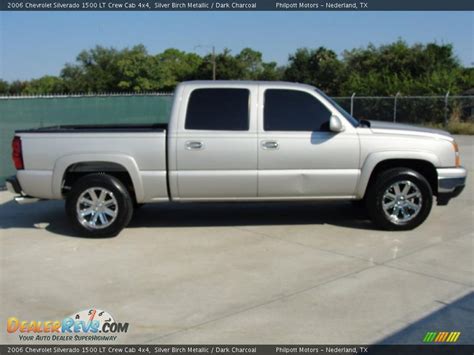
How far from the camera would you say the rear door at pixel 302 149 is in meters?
6.71

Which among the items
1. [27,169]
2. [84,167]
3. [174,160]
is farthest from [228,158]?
[27,169]

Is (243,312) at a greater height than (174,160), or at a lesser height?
lesser

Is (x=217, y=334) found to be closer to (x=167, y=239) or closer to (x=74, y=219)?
(x=167, y=239)

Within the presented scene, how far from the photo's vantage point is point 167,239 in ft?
22.0

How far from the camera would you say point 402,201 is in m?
6.88

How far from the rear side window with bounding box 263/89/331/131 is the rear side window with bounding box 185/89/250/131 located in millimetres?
298

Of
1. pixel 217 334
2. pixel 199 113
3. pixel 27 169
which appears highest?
pixel 199 113

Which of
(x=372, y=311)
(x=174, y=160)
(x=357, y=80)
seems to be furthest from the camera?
(x=357, y=80)

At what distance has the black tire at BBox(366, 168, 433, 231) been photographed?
6.83 meters

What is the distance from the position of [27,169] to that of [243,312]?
3712mm

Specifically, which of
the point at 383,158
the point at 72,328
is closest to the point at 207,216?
the point at 383,158

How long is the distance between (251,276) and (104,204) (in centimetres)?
243

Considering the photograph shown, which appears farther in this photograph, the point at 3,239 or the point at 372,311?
the point at 3,239

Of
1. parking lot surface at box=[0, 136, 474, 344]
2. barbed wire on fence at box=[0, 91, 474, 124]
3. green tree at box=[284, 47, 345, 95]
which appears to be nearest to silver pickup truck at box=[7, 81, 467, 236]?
parking lot surface at box=[0, 136, 474, 344]
